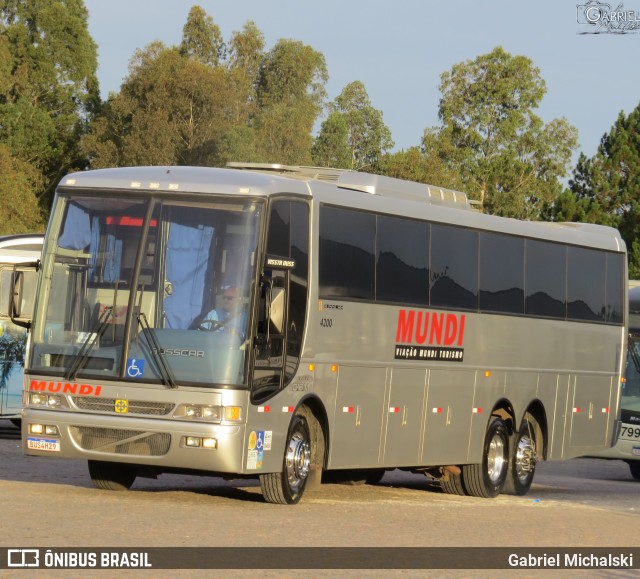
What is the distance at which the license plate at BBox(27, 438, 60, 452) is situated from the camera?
50.9 feet

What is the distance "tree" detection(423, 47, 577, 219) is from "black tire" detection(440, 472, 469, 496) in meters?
75.1

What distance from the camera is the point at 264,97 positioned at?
108062mm

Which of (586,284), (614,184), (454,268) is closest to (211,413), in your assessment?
(454,268)

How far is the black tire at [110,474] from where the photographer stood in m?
17.0

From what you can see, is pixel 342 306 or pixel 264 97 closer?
pixel 342 306

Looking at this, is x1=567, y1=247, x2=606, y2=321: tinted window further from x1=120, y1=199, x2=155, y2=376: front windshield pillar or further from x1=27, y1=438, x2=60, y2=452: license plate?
x1=27, y1=438, x2=60, y2=452: license plate

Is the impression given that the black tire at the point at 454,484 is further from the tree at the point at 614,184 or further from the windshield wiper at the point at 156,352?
the tree at the point at 614,184

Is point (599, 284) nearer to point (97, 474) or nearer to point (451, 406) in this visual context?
point (451, 406)

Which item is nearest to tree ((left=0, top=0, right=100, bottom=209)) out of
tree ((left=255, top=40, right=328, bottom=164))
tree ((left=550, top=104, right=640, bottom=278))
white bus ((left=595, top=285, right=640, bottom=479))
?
tree ((left=255, top=40, right=328, bottom=164))

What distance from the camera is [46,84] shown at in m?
95.4
